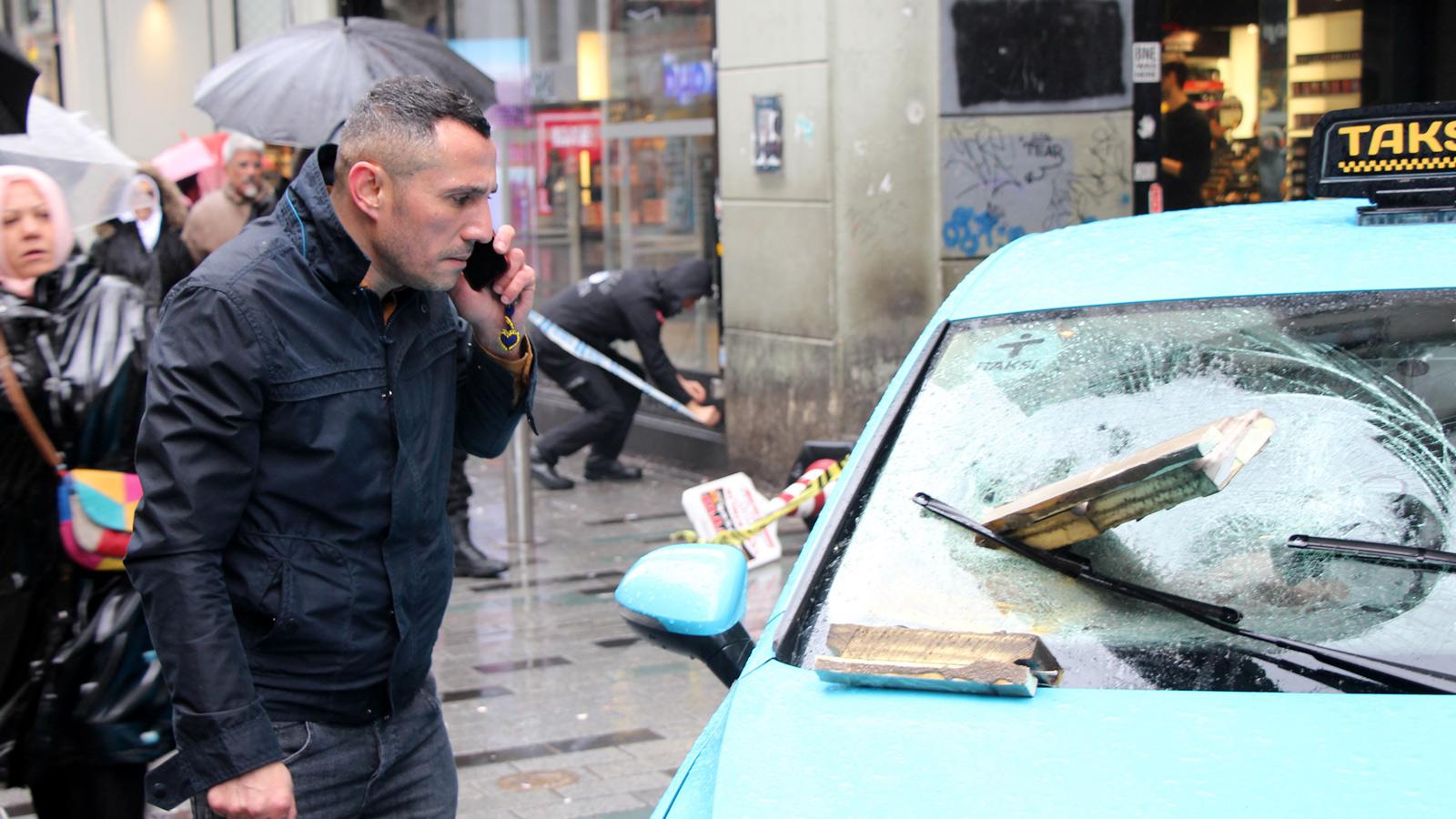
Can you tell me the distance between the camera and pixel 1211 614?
245 centimetres

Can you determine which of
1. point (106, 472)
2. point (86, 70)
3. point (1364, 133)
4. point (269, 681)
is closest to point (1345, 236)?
point (1364, 133)

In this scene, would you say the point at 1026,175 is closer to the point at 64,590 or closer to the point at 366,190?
the point at 64,590

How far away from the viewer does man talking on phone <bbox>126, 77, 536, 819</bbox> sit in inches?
104

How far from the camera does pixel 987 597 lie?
2.54 metres

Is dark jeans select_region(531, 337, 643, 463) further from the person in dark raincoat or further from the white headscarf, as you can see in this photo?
the white headscarf

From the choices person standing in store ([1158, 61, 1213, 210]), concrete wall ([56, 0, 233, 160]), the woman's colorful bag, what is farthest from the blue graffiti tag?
concrete wall ([56, 0, 233, 160])

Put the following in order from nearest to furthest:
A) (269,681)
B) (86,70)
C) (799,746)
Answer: (799,746) → (269,681) → (86,70)

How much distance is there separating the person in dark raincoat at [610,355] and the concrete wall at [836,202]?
54cm

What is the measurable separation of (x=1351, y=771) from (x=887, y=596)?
0.76m

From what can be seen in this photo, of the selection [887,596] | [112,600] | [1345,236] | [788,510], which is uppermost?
[1345,236]

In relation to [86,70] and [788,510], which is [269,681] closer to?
[788,510]

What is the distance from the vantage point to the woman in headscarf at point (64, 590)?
3635 millimetres

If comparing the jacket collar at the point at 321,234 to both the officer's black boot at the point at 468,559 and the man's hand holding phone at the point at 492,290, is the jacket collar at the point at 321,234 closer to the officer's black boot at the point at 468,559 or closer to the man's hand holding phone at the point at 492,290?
the man's hand holding phone at the point at 492,290

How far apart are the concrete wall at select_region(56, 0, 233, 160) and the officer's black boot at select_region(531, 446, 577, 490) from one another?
906cm
